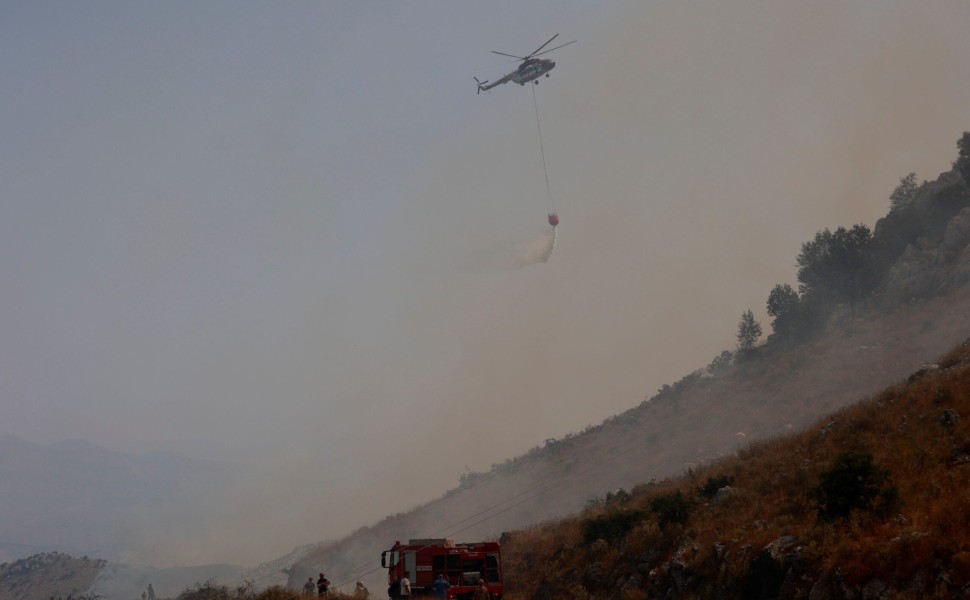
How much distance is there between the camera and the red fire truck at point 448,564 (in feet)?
77.3

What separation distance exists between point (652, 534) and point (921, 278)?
2030 inches

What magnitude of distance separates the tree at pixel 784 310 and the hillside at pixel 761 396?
57.1 inches

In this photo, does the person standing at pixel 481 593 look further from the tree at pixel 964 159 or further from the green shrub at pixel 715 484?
the tree at pixel 964 159

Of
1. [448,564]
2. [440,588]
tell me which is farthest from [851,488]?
[448,564]

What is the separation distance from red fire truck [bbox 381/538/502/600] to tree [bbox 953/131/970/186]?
226ft

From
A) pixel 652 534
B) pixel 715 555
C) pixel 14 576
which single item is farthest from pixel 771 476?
pixel 14 576

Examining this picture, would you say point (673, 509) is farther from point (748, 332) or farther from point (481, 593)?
point (748, 332)

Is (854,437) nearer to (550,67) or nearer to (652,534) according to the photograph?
(652,534)

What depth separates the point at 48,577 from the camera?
86250 millimetres

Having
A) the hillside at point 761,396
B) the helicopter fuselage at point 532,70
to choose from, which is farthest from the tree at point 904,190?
the helicopter fuselage at point 532,70

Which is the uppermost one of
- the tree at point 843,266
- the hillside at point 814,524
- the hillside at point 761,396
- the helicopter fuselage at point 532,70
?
the helicopter fuselage at point 532,70

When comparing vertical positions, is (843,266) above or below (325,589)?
above

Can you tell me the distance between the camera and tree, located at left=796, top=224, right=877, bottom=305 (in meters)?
69.7

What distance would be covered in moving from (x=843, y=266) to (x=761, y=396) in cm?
2193
